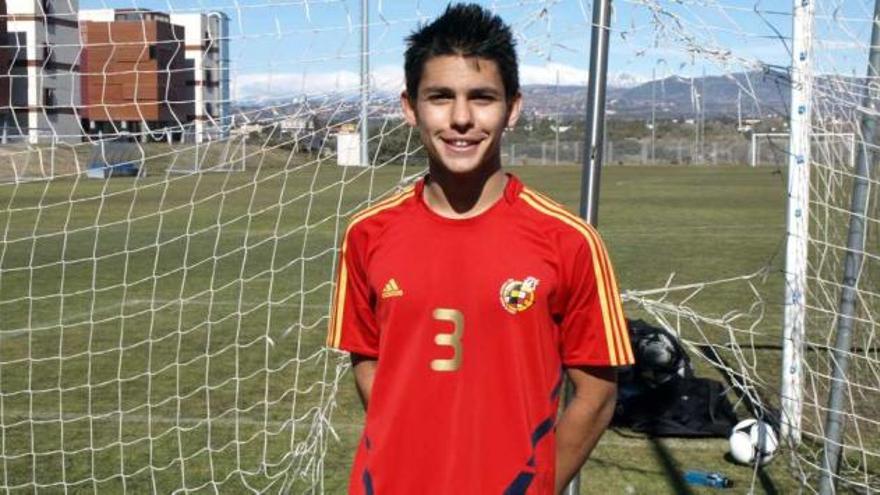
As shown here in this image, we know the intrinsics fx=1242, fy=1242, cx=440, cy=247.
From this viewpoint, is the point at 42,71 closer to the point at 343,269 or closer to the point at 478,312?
the point at 343,269

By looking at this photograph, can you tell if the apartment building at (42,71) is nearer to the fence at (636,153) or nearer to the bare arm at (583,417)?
the bare arm at (583,417)

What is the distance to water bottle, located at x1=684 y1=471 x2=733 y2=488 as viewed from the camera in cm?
588

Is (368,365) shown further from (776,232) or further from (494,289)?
(776,232)

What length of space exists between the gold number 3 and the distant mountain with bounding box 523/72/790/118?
1.89 m

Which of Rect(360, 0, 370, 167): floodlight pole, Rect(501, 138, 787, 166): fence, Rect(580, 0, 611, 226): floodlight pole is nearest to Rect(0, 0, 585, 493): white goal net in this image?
Rect(360, 0, 370, 167): floodlight pole

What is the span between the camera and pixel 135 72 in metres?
5.99

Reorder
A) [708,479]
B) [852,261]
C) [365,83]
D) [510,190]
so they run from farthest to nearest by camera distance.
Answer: [708,479], [365,83], [852,261], [510,190]

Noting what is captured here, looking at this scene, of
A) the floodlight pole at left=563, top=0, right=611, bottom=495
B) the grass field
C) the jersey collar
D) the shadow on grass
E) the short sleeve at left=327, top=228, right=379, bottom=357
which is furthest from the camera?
the grass field

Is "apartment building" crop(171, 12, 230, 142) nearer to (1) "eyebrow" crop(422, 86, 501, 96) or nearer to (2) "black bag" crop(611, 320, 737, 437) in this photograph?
(2) "black bag" crop(611, 320, 737, 437)

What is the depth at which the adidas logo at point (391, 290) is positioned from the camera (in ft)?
7.78

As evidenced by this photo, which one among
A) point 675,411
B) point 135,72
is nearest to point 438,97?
point 135,72

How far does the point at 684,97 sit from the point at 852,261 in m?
→ 0.90

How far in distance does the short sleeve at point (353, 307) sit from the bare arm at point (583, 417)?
0.43m

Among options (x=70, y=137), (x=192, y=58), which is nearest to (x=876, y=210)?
(x=192, y=58)
